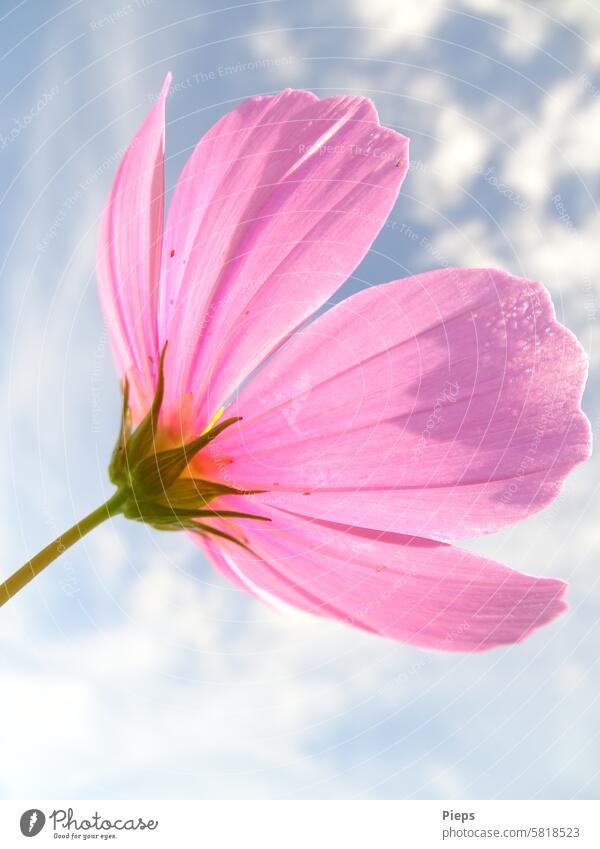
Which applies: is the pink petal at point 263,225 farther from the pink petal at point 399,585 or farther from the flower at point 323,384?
the pink petal at point 399,585

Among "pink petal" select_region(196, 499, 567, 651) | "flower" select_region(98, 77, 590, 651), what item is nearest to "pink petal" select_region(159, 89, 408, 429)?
"flower" select_region(98, 77, 590, 651)

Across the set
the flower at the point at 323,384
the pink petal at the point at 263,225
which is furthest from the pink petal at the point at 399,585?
the pink petal at the point at 263,225

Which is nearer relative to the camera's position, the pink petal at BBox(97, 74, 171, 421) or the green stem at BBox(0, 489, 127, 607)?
the green stem at BBox(0, 489, 127, 607)

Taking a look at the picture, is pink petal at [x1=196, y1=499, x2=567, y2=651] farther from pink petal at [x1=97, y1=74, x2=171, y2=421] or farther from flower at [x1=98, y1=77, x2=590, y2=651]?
pink petal at [x1=97, y1=74, x2=171, y2=421]

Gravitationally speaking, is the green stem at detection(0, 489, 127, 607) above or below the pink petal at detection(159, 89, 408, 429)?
below

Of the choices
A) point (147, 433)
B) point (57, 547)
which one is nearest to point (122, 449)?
point (147, 433)

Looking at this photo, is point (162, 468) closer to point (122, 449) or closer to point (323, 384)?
point (122, 449)
